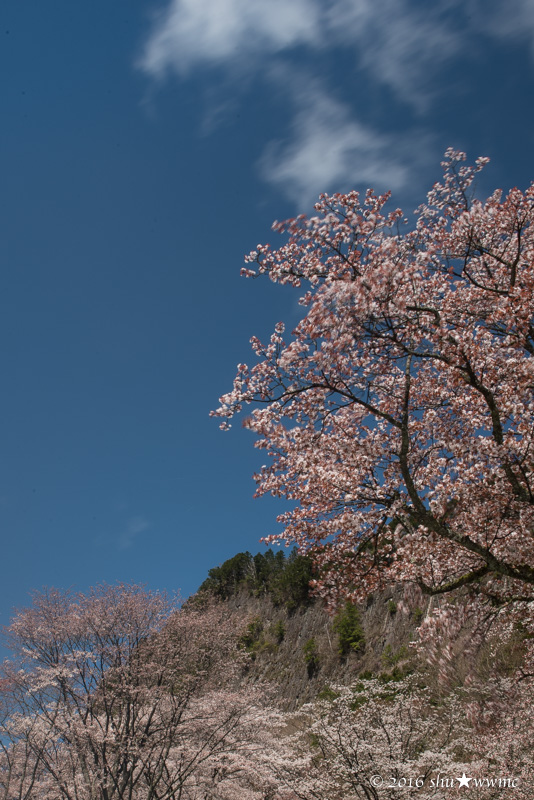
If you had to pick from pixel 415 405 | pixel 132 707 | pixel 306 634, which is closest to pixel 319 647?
pixel 306 634

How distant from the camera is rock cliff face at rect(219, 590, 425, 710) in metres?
34.5

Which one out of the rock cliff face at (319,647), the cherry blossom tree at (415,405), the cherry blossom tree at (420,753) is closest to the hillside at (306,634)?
the rock cliff face at (319,647)

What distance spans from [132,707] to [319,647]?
26.3 metres

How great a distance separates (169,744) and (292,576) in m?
34.6

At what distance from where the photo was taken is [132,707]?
1830cm

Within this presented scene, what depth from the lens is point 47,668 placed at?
19.0m

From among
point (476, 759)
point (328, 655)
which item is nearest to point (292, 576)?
point (328, 655)

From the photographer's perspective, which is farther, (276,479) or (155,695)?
(155,695)

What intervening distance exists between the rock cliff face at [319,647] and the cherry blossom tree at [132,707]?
1330cm

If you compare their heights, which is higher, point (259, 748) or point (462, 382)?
point (462, 382)

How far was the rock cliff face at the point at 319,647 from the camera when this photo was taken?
113ft

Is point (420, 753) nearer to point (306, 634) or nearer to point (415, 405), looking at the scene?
point (415, 405)

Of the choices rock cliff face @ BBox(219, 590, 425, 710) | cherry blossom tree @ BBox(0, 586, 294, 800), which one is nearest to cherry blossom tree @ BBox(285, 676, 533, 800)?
cherry blossom tree @ BBox(0, 586, 294, 800)

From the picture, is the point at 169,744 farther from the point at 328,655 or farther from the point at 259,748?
the point at 328,655
